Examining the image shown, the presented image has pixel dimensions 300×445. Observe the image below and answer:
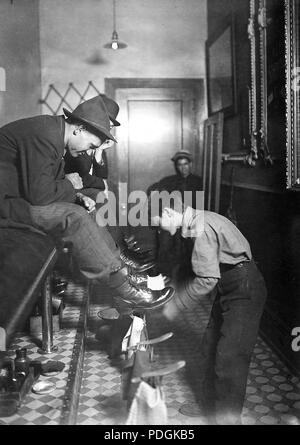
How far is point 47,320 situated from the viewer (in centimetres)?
294

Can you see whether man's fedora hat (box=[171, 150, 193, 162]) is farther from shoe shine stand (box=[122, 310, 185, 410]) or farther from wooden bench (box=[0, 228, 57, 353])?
wooden bench (box=[0, 228, 57, 353])

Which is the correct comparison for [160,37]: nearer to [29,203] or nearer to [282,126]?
[282,126]

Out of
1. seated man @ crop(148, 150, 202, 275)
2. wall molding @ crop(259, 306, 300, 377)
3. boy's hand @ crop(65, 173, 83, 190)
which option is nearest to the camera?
boy's hand @ crop(65, 173, 83, 190)

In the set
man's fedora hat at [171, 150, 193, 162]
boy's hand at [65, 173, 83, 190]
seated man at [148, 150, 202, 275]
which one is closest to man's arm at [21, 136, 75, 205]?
boy's hand at [65, 173, 83, 190]

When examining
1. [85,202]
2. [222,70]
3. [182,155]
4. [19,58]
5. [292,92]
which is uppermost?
[222,70]

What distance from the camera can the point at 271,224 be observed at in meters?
3.63

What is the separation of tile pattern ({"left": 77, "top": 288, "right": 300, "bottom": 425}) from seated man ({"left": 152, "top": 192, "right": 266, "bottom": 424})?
0.66 ft

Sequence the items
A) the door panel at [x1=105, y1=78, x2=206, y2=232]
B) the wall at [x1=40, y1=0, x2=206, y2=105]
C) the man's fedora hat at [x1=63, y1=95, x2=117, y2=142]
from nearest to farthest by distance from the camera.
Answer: the man's fedora hat at [x1=63, y1=95, x2=117, y2=142] → the wall at [x1=40, y1=0, x2=206, y2=105] → the door panel at [x1=105, y1=78, x2=206, y2=232]

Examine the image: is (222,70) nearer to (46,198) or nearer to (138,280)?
(138,280)

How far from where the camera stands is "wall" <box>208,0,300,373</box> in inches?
A: 128

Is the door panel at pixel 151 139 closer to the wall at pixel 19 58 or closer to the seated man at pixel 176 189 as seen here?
the seated man at pixel 176 189

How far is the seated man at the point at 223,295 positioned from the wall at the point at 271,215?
2.53ft

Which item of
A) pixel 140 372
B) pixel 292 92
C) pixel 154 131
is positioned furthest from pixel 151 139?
pixel 140 372

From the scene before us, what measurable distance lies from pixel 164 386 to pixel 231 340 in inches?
28.6
